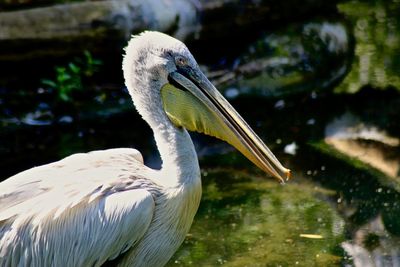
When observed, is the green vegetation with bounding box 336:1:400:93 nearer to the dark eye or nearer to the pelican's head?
the pelican's head

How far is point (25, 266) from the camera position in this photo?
15.0 ft

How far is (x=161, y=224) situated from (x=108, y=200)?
0.32 m

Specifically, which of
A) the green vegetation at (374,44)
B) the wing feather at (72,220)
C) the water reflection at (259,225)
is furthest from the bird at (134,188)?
the green vegetation at (374,44)

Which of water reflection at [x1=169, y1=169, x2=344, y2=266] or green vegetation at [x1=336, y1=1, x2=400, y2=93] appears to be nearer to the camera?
water reflection at [x1=169, y1=169, x2=344, y2=266]

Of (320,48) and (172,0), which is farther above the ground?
(172,0)

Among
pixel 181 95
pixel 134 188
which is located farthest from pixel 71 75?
pixel 134 188

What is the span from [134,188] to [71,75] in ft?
12.9

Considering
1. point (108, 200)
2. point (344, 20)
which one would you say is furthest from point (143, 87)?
point (344, 20)

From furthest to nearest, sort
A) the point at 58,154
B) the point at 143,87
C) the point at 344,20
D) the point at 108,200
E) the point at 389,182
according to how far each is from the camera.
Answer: the point at 344,20, the point at 58,154, the point at 389,182, the point at 143,87, the point at 108,200

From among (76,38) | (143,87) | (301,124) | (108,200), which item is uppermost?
(143,87)

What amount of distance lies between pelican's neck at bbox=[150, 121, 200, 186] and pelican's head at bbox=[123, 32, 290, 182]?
0.05m

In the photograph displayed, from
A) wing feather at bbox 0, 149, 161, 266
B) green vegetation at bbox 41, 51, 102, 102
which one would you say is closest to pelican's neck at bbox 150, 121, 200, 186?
wing feather at bbox 0, 149, 161, 266

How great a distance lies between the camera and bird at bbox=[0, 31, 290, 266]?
4.55m

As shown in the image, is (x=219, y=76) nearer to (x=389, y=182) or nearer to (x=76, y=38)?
(x=76, y=38)
